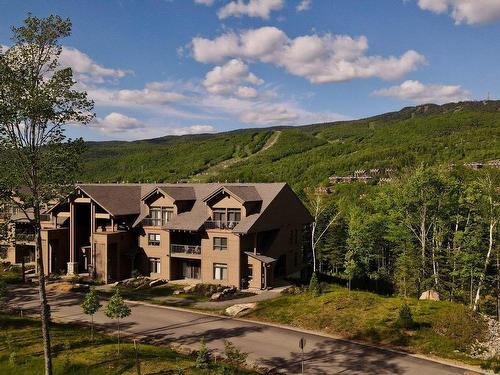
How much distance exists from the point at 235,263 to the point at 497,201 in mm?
28759

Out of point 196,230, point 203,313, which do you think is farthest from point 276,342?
point 196,230

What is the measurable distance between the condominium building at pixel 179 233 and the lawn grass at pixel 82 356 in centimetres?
1726

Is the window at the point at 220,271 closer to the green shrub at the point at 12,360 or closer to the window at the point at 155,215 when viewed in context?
the window at the point at 155,215

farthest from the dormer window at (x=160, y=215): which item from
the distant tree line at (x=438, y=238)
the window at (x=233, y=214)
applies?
the distant tree line at (x=438, y=238)

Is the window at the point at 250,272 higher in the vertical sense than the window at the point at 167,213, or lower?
lower

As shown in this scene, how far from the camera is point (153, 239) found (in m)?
48.7

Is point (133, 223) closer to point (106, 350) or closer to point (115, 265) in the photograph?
point (115, 265)

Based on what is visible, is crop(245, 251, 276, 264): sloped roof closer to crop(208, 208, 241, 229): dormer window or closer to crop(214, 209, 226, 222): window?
crop(208, 208, 241, 229): dormer window

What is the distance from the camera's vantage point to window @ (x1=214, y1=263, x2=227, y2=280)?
44.2 m

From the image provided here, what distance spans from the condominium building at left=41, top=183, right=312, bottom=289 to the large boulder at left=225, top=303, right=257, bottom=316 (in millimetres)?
7351

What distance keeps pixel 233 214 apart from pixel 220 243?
11.2 feet

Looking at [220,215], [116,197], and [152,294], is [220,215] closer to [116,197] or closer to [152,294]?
[152,294]

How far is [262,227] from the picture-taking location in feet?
148

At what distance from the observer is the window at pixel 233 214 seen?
148 ft
